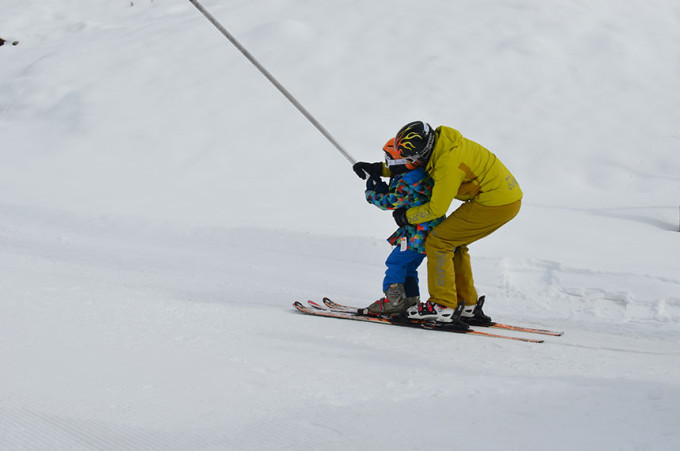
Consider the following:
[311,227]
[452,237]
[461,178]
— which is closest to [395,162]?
[461,178]

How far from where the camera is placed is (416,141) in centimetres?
421

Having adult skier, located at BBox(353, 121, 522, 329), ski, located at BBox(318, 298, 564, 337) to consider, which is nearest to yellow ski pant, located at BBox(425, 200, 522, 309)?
adult skier, located at BBox(353, 121, 522, 329)

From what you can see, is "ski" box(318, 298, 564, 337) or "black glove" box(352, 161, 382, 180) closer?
"ski" box(318, 298, 564, 337)

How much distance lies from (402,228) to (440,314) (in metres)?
0.65

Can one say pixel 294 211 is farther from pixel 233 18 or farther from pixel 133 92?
pixel 233 18

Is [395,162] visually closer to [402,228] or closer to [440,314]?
[402,228]

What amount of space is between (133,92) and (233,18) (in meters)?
3.69

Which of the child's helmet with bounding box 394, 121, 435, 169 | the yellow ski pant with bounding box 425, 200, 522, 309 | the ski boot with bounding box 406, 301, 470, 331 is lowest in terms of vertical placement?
the ski boot with bounding box 406, 301, 470, 331

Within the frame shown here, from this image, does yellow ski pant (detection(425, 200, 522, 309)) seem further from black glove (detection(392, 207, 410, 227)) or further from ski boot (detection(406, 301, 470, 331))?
black glove (detection(392, 207, 410, 227))

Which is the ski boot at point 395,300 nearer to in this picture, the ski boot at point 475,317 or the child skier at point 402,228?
the child skier at point 402,228

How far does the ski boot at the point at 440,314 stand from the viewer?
14.7 ft

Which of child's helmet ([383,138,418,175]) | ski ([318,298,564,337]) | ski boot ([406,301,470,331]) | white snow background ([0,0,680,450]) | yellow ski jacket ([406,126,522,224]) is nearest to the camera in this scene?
white snow background ([0,0,680,450])

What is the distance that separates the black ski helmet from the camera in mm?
4207

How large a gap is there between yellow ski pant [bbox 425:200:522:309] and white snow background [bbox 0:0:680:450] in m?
0.41
